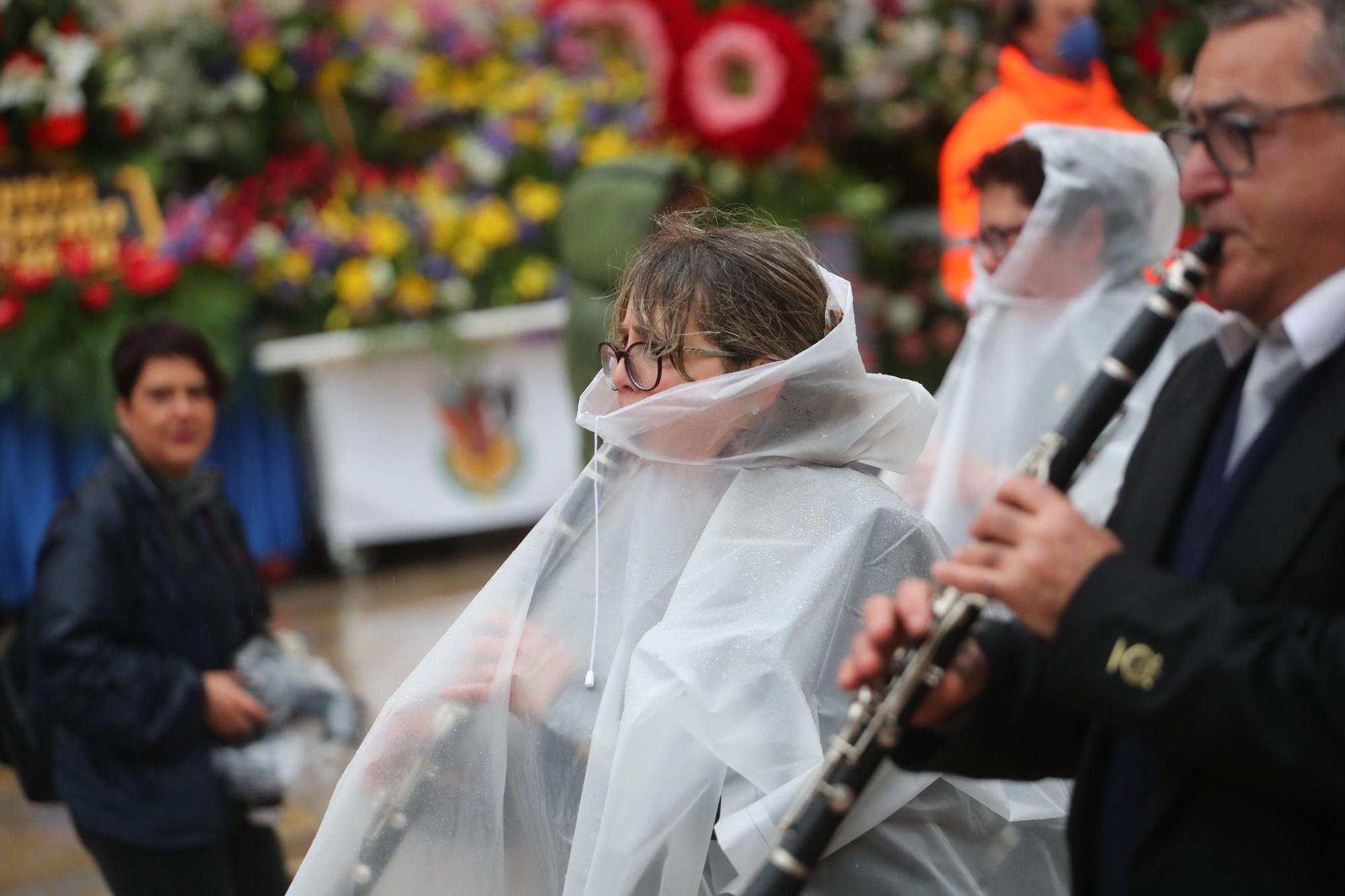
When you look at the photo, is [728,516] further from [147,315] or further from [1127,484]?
[147,315]

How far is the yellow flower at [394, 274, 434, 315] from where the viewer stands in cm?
785

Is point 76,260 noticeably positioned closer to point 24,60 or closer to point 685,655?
point 24,60

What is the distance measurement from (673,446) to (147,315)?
19.8ft

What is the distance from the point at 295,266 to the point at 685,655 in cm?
633

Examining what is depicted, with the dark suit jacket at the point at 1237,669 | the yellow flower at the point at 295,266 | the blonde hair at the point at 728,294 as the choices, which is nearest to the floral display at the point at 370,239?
the yellow flower at the point at 295,266

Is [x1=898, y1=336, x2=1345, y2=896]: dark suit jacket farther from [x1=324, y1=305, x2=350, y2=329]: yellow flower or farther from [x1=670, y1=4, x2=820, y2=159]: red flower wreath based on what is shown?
[x1=324, y1=305, x2=350, y2=329]: yellow flower

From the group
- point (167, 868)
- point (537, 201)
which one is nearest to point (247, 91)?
point (537, 201)

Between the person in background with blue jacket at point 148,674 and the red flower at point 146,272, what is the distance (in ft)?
14.3

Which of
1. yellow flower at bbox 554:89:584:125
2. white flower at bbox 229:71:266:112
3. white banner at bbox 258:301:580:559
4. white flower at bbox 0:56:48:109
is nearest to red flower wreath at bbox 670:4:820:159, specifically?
yellow flower at bbox 554:89:584:125

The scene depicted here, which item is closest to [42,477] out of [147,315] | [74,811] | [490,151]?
[147,315]

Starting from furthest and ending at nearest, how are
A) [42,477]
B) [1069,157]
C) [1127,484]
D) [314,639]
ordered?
[42,477] < [314,639] < [1069,157] < [1127,484]

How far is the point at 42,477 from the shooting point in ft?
24.4

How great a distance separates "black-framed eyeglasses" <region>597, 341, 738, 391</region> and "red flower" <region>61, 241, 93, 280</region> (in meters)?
5.99

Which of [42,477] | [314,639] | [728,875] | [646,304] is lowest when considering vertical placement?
[314,639]
